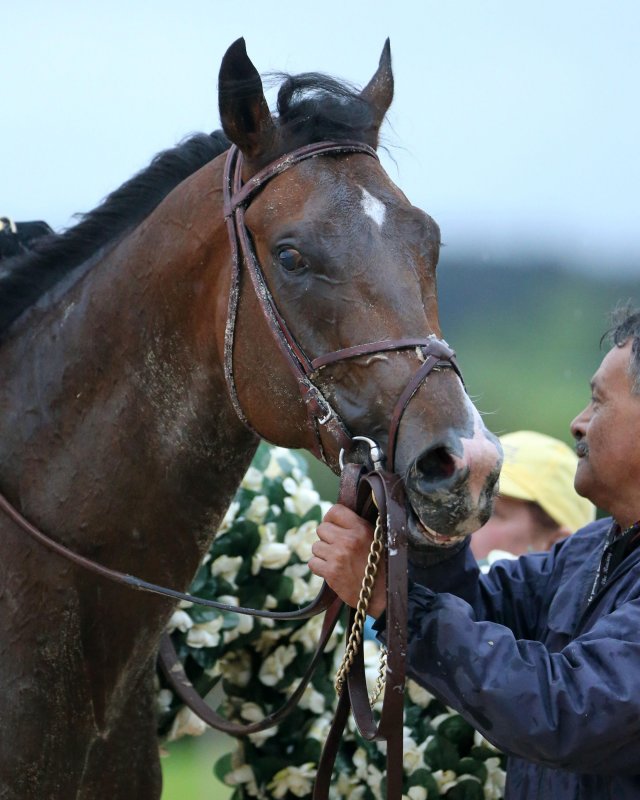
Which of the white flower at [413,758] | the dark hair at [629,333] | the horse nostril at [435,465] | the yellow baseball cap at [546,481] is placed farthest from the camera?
the yellow baseball cap at [546,481]

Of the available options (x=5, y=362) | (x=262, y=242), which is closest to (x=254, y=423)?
(x=262, y=242)

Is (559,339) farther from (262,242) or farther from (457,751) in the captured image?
(262,242)

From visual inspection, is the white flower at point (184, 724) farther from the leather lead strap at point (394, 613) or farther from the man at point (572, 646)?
the leather lead strap at point (394, 613)

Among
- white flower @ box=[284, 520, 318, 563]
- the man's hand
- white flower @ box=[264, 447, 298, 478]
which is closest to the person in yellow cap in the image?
white flower @ box=[264, 447, 298, 478]

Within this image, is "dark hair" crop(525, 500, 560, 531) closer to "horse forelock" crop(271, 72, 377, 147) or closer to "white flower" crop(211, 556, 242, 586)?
"white flower" crop(211, 556, 242, 586)

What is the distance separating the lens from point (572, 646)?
2.21 meters

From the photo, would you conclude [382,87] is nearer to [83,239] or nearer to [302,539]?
[83,239]

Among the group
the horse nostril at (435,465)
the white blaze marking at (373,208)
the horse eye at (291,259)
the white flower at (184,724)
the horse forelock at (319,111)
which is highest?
the horse forelock at (319,111)

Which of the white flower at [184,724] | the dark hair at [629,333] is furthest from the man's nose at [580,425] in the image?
the white flower at [184,724]

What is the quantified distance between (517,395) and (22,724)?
5097mm

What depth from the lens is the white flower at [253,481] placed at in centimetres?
354

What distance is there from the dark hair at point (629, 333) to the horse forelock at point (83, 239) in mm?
1165

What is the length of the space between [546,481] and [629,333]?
7.73 ft

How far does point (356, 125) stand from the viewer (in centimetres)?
243
